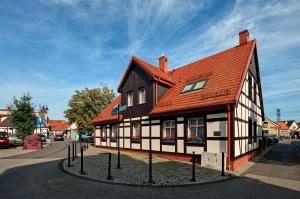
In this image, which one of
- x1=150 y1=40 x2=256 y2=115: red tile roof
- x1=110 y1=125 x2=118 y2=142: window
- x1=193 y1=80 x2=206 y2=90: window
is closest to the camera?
x1=150 y1=40 x2=256 y2=115: red tile roof

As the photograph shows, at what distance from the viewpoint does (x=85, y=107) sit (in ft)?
127

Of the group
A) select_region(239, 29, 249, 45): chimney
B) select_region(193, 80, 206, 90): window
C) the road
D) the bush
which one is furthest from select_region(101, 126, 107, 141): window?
select_region(239, 29, 249, 45): chimney

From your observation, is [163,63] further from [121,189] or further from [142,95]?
[121,189]

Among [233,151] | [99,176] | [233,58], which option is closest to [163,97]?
[233,58]

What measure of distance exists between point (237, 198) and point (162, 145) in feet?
29.1

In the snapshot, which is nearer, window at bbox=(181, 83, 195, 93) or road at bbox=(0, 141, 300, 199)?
road at bbox=(0, 141, 300, 199)

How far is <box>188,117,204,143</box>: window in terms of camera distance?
1291 cm

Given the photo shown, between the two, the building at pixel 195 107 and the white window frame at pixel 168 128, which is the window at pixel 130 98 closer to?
the building at pixel 195 107

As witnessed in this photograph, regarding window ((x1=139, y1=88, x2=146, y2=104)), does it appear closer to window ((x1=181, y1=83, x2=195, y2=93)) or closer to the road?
window ((x1=181, y1=83, x2=195, y2=93))

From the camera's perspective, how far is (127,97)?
2017 centimetres

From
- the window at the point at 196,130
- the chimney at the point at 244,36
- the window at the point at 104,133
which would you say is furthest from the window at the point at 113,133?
the chimney at the point at 244,36

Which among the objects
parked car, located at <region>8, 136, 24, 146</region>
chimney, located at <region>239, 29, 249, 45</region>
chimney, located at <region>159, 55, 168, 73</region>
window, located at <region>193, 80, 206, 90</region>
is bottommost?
parked car, located at <region>8, 136, 24, 146</region>

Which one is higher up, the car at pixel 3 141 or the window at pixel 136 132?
the window at pixel 136 132

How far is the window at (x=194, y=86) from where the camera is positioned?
14.7 m
